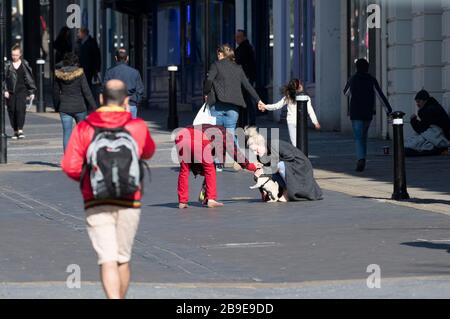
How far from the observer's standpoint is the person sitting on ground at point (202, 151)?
55.0 feet

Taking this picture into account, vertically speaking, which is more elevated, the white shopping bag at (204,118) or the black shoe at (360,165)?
the white shopping bag at (204,118)

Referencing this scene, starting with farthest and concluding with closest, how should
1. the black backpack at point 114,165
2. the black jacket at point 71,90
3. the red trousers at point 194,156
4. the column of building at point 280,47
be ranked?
the column of building at point 280,47, the black jacket at point 71,90, the red trousers at point 194,156, the black backpack at point 114,165

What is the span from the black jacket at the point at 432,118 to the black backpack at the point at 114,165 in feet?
51.5

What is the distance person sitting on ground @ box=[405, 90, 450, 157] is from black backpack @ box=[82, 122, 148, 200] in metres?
15.3

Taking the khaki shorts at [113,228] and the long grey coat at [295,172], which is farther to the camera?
the long grey coat at [295,172]

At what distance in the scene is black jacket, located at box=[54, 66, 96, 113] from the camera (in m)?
22.9

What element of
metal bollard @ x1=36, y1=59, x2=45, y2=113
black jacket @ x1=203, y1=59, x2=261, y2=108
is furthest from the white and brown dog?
metal bollard @ x1=36, y1=59, x2=45, y2=113

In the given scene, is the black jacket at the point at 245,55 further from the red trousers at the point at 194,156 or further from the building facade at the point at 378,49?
the red trousers at the point at 194,156

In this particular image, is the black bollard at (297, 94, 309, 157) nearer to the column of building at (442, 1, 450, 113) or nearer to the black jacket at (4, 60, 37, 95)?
the column of building at (442, 1, 450, 113)

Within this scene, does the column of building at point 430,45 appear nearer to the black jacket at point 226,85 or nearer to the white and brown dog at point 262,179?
the black jacket at point 226,85

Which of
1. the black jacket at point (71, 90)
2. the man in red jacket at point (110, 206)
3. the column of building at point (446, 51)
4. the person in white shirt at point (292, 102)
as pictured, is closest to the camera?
the man in red jacket at point (110, 206)

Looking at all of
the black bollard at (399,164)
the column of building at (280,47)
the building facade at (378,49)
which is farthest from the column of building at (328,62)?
the black bollard at (399,164)

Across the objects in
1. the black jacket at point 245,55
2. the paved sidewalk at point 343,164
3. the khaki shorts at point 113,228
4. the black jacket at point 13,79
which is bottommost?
the paved sidewalk at point 343,164
